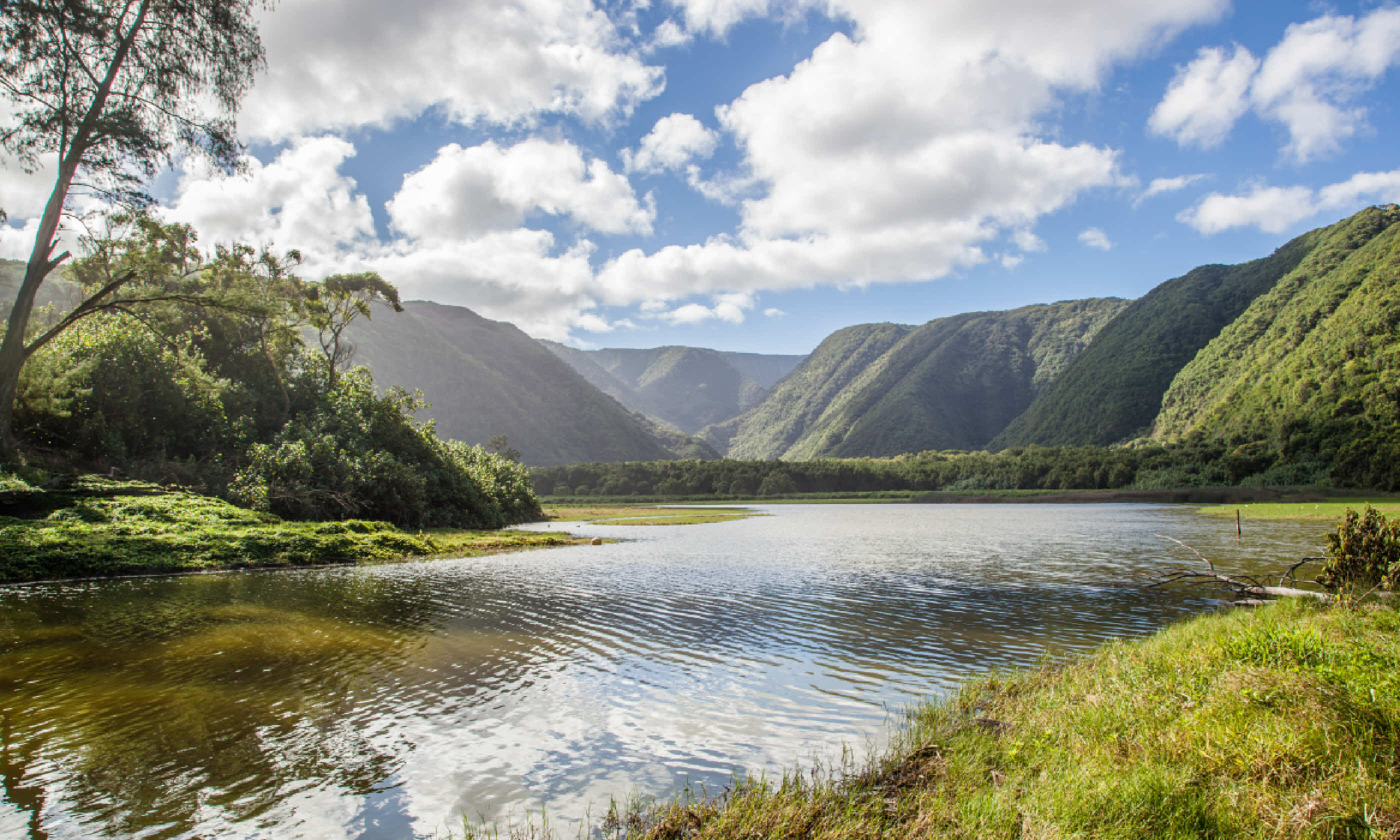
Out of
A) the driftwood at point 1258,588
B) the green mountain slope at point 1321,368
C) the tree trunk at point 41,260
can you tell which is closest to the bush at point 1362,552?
the driftwood at point 1258,588

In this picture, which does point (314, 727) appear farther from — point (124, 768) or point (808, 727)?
point (808, 727)

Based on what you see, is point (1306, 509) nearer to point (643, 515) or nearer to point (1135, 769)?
point (643, 515)

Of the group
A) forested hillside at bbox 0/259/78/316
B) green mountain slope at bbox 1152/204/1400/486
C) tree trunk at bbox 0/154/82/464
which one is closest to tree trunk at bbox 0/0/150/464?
tree trunk at bbox 0/154/82/464

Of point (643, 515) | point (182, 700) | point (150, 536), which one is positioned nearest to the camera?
point (182, 700)

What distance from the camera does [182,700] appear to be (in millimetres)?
10352

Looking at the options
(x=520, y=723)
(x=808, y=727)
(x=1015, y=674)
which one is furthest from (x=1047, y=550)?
(x=520, y=723)

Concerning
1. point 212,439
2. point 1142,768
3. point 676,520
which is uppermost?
point 212,439

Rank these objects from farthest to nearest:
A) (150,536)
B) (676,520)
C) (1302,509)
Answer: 1. (676,520)
2. (1302,509)
3. (150,536)

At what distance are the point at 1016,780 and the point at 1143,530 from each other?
56.7 metres

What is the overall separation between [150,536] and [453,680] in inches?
794

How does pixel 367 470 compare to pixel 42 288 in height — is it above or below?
below

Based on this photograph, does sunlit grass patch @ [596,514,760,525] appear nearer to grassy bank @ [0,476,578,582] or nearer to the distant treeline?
grassy bank @ [0,476,578,582]

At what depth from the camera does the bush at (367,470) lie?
3584cm

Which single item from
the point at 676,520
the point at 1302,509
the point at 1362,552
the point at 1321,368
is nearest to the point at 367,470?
the point at 676,520
